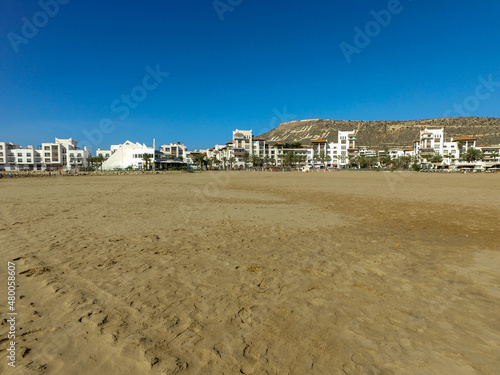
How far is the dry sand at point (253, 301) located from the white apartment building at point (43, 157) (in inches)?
4355

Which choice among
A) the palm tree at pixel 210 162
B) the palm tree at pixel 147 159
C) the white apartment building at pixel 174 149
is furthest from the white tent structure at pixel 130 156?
the white apartment building at pixel 174 149

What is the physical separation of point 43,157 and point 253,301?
133 meters

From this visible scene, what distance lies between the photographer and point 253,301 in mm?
3768

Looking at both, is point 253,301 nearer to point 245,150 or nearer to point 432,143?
point 245,150

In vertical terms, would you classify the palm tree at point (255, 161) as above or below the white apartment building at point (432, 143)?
below

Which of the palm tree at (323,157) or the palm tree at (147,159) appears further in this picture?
the palm tree at (323,157)

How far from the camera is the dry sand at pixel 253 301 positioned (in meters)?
2.64

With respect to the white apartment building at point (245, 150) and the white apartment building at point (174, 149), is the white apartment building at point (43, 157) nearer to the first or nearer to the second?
the white apartment building at point (174, 149)

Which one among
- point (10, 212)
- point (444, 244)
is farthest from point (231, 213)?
point (10, 212)

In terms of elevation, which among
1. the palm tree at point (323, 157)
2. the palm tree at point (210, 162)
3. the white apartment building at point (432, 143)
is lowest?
the palm tree at point (210, 162)

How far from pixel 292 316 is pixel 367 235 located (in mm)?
5135

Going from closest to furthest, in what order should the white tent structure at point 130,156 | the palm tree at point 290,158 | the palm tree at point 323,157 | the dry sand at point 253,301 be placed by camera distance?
the dry sand at point 253,301, the white tent structure at point 130,156, the palm tree at point 290,158, the palm tree at point 323,157

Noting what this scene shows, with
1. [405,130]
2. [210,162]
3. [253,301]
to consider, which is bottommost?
[253,301]

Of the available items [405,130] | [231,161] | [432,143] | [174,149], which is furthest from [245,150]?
[405,130]
